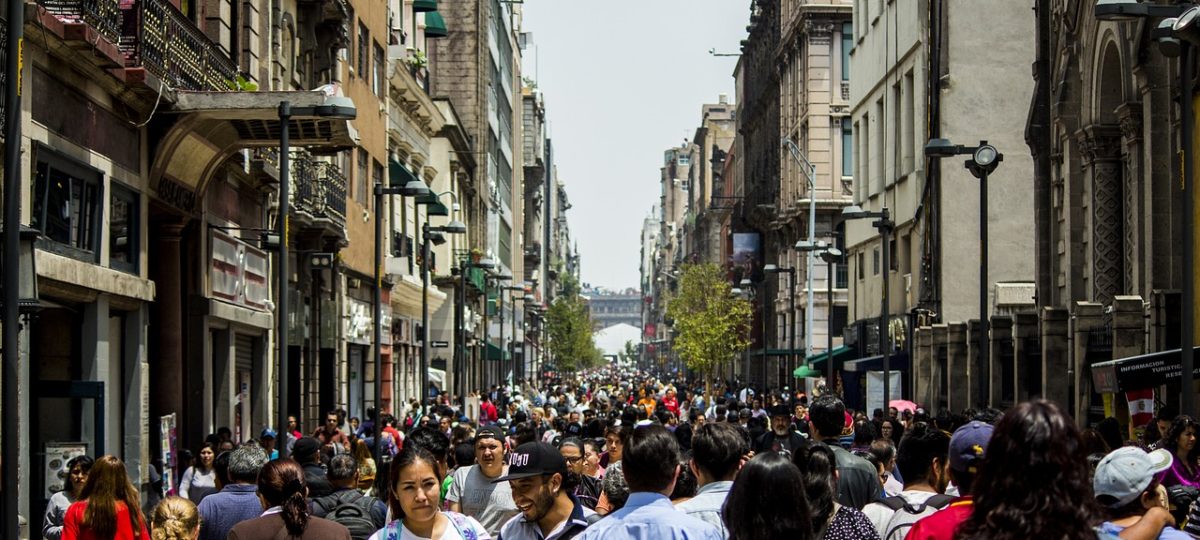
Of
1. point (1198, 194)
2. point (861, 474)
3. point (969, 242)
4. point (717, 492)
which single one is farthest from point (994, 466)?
point (969, 242)

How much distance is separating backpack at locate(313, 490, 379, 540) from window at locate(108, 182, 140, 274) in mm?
10606

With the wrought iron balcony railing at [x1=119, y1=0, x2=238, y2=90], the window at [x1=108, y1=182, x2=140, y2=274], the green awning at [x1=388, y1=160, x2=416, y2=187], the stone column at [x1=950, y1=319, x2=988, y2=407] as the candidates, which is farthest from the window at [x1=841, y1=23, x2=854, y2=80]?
the window at [x1=108, y1=182, x2=140, y2=274]

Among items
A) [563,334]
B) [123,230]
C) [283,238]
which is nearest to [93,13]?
[123,230]

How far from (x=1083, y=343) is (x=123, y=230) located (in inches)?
554

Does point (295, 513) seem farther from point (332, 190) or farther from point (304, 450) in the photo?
point (332, 190)

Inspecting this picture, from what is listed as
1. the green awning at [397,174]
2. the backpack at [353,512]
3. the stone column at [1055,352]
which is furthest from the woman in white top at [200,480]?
the green awning at [397,174]

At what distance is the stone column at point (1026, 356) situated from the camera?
31.4m

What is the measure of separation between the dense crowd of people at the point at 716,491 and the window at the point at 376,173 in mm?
28282

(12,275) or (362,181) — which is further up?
(362,181)

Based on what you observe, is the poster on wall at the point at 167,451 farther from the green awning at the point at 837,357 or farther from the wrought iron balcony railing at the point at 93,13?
the green awning at the point at 837,357

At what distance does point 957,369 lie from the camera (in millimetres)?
36844

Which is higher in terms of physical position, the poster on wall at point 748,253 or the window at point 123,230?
the poster on wall at point 748,253

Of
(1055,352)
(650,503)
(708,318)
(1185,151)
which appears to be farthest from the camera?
(708,318)

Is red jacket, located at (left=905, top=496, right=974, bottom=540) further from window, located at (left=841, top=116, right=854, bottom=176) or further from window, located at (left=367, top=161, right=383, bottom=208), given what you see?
window, located at (left=841, top=116, right=854, bottom=176)
